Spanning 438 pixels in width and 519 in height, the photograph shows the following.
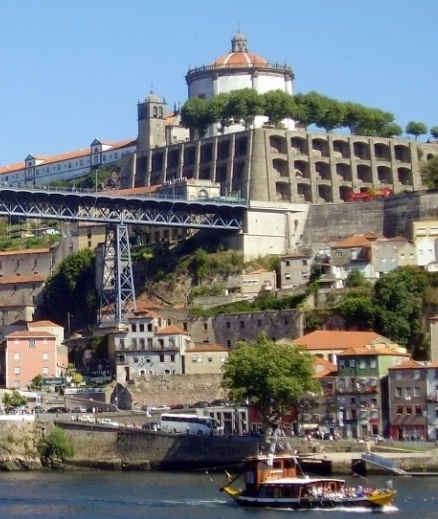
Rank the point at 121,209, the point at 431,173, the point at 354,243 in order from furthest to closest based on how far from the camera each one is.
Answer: the point at 431,173, the point at 121,209, the point at 354,243

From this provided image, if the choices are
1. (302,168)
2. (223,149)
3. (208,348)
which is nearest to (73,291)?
(223,149)

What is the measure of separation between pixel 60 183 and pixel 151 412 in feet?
262

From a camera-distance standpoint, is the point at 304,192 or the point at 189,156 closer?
the point at 304,192

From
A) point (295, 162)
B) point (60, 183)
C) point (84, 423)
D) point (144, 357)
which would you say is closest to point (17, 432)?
point (84, 423)

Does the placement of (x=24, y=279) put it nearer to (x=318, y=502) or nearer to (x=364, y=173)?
(x=364, y=173)

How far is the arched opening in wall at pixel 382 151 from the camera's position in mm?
152500

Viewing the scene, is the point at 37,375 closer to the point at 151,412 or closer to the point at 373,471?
the point at 151,412

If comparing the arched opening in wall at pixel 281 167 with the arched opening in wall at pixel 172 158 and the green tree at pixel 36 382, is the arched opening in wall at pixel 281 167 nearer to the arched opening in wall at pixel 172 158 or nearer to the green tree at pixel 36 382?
the arched opening in wall at pixel 172 158

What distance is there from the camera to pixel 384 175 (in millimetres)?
152625

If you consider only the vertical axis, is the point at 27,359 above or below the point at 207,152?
below

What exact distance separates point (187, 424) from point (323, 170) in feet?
160

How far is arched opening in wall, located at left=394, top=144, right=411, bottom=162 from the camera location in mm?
153375

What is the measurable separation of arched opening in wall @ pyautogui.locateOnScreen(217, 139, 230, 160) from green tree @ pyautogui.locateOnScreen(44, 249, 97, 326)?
14379mm

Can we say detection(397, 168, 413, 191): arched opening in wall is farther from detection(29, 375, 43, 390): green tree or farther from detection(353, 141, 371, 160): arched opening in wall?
detection(29, 375, 43, 390): green tree
